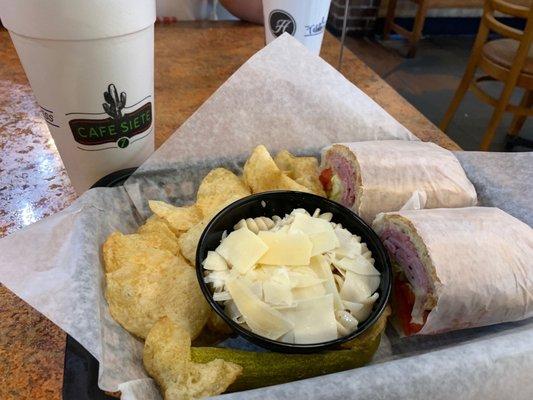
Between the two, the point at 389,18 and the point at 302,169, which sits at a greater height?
the point at 302,169

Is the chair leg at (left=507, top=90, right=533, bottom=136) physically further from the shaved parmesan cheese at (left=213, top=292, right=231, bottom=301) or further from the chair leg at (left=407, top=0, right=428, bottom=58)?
the shaved parmesan cheese at (left=213, top=292, right=231, bottom=301)

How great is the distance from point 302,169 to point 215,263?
42 centimetres

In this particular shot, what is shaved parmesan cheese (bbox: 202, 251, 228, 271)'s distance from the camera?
2.90 feet

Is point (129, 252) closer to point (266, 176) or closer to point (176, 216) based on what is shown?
point (176, 216)

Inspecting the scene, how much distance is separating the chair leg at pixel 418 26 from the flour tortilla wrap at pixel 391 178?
4209mm

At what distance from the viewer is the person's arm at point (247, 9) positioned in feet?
6.58

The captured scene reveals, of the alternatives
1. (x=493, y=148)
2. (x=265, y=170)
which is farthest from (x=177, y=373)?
(x=493, y=148)

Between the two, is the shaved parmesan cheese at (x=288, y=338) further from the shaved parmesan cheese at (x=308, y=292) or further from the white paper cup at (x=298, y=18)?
the white paper cup at (x=298, y=18)

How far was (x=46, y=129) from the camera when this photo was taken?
1395 mm

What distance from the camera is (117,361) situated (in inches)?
31.0

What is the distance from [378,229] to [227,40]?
132 centimetres

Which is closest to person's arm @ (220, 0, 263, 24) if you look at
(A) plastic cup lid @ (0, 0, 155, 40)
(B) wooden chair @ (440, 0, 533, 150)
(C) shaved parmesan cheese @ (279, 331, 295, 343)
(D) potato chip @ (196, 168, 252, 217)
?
(D) potato chip @ (196, 168, 252, 217)

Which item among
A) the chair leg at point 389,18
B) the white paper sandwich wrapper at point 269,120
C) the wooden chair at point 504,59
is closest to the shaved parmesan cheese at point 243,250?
the white paper sandwich wrapper at point 269,120

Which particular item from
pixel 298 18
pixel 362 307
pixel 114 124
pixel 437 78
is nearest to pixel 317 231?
pixel 362 307
